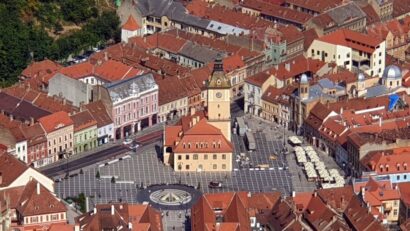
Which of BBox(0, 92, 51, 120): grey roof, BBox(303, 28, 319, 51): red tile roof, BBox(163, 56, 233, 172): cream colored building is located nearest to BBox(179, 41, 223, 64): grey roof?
BBox(303, 28, 319, 51): red tile roof

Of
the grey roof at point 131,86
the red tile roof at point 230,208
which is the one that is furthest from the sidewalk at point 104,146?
the red tile roof at point 230,208

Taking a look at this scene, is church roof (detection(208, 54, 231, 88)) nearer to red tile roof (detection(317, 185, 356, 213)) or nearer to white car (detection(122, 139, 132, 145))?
white car (detection(122, 139, 132, 145))

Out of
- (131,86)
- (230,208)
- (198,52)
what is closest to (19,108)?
(131,86)

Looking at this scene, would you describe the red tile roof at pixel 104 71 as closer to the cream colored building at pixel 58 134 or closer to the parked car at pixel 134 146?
the parked car at pixel 134 146

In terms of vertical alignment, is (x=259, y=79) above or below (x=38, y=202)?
above

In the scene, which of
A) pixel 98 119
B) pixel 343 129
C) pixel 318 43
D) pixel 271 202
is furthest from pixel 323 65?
pixel 271 202

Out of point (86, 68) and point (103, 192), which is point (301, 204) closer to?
point (103, 192)

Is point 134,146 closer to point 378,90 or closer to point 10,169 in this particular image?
point 10,169
